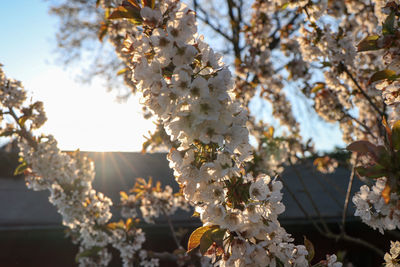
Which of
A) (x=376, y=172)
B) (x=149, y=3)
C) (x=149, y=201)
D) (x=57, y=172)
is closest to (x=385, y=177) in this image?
(x=376, y=172)

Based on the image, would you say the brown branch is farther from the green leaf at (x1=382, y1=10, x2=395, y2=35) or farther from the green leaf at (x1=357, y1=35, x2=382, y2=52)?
the green leaf at (x1=382, y1=10, x2=395, y2=35)

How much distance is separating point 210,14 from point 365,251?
7.34m

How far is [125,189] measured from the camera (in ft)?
27.9

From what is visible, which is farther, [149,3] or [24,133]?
[24,133]

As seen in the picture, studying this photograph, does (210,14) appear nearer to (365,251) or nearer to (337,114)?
(337,114)

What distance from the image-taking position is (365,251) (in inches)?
287

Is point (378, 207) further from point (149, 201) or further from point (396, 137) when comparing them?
point (149, 201)

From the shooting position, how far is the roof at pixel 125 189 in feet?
22.4

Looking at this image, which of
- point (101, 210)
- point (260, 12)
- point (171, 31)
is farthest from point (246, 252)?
point (260, 12)

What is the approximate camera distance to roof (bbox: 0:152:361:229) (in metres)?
6.82

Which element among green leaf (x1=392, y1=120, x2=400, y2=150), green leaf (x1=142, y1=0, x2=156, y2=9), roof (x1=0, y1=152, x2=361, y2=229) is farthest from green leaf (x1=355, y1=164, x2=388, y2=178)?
roof (x1=0, y1=152, x2=361, y2=229)

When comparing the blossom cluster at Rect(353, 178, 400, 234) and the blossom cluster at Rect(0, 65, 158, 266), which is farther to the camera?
the blossom cluster at Rect(0, 65, 158, 266)

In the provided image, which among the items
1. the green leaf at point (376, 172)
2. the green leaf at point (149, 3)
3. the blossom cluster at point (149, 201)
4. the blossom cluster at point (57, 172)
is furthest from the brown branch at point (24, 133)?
the green leaf at point (376, 172)

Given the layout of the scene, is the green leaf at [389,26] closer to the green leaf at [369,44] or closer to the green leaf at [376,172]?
the green leaf at [369,44]
